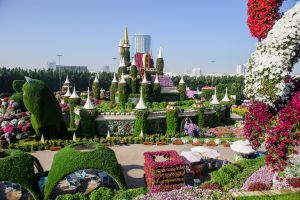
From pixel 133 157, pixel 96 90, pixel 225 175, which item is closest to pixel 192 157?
pixel 225 175

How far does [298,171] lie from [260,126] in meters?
3.26

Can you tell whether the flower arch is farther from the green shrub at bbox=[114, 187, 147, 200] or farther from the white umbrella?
the white umbrella

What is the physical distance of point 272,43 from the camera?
11234mm

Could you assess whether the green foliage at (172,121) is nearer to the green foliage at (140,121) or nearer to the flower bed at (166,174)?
the green foliage at (140,121)

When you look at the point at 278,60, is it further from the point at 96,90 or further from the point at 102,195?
the point at 96,90

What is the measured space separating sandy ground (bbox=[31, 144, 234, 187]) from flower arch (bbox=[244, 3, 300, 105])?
38.8 ft

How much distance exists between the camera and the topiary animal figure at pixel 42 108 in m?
27.0

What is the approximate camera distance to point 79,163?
16.2m

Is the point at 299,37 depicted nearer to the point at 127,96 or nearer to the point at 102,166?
the point at 102,166

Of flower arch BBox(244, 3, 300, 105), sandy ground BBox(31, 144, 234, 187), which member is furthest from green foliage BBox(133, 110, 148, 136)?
flower arch BBox(244, 3, 300, 105)

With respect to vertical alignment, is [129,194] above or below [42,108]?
below

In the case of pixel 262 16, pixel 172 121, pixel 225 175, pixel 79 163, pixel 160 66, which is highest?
pixel 262 16

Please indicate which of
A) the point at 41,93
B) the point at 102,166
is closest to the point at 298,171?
the point at 102,166

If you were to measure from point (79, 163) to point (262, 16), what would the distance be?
476 inches
